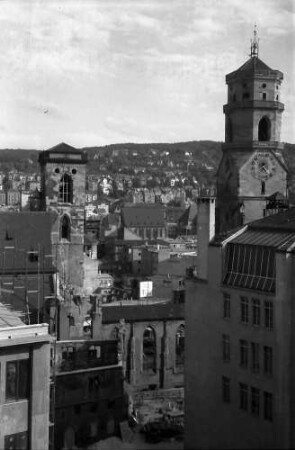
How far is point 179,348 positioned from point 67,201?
1051 cm

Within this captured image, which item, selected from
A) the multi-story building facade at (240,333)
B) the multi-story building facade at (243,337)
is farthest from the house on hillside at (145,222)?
the multi-story building facade at (243,337)

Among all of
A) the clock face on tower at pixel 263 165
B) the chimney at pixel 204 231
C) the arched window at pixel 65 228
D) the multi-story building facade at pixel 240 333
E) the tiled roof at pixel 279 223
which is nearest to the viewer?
the multi-story building facade at pixel 240 333

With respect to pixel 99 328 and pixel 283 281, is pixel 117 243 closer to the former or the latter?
pixel 99 328

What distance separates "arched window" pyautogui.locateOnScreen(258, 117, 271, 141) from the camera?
31497 mm

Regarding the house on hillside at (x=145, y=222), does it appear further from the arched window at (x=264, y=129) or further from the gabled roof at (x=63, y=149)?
the arched window at (x=264, y=129)

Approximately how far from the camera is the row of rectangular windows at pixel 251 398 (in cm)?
1563

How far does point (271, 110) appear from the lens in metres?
31.4

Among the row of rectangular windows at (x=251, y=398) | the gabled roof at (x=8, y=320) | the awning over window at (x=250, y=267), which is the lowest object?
the row of rectangular windows at (x=251, y=398)

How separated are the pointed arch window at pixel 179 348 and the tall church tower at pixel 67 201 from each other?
6.49m

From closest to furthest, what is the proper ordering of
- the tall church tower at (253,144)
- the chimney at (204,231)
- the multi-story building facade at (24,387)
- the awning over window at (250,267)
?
the multi-story building facade at (24,387) → the awning over window at (250,267) → the chimney at (204,231) → the tall church tower at (253,144)

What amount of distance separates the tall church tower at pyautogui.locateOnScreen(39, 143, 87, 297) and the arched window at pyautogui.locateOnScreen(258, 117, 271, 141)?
11201 mm

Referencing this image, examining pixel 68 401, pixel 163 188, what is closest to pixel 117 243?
pixel 68 401

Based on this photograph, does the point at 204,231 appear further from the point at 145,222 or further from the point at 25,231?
the point at 145,222

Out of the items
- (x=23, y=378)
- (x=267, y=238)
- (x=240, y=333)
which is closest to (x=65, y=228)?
(x=23, y=378)
